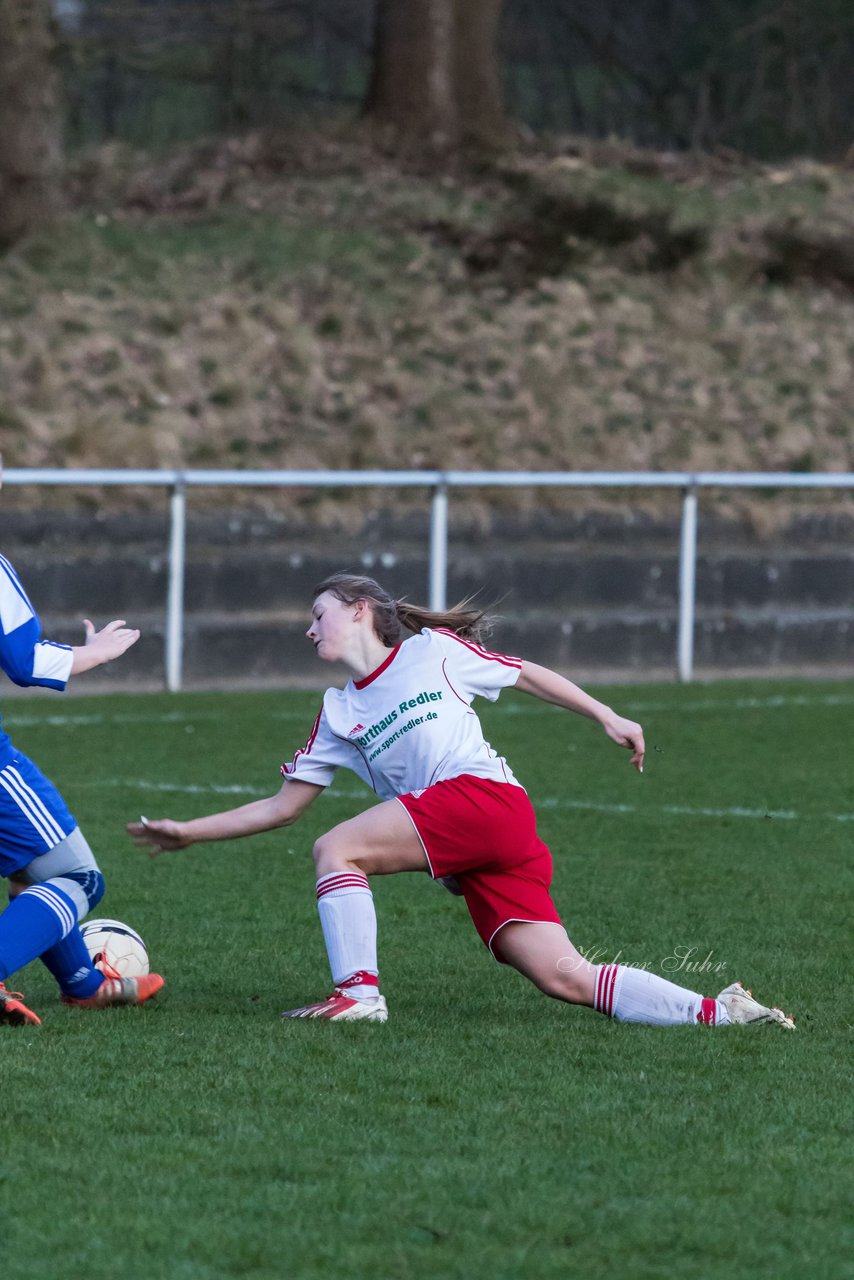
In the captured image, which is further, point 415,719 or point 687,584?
point 687,584

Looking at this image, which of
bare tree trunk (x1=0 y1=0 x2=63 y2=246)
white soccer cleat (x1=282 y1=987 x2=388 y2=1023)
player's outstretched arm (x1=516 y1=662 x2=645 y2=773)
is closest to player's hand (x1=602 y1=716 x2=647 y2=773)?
player's outstretched arm (x1=516 y1=662 x2=645 y2=773)

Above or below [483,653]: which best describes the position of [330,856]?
below

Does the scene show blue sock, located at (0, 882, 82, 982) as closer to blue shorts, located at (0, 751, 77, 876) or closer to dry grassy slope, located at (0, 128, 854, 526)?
blue shorts, located at (0, 751, 77, 876)

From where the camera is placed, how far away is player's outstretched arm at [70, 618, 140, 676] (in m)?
4.94

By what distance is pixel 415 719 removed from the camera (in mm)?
5238

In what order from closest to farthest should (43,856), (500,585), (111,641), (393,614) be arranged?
(111,641), (43,856), (393,614), (500,585)

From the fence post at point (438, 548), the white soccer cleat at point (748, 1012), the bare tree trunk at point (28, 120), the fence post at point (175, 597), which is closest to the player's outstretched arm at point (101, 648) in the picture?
the white soccer cleat at point (748, 1012)

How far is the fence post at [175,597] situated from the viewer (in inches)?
553

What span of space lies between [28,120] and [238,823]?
565 inches

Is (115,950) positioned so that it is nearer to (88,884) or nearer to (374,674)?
(88,884)

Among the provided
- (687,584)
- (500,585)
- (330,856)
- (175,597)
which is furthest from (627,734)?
(687,584)

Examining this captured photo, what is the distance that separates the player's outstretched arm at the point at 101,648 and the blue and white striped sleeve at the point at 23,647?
0.09ft

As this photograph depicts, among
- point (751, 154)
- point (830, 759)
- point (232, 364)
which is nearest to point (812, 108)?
point (751, 154)

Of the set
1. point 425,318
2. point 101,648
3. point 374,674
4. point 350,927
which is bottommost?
point 350,927
